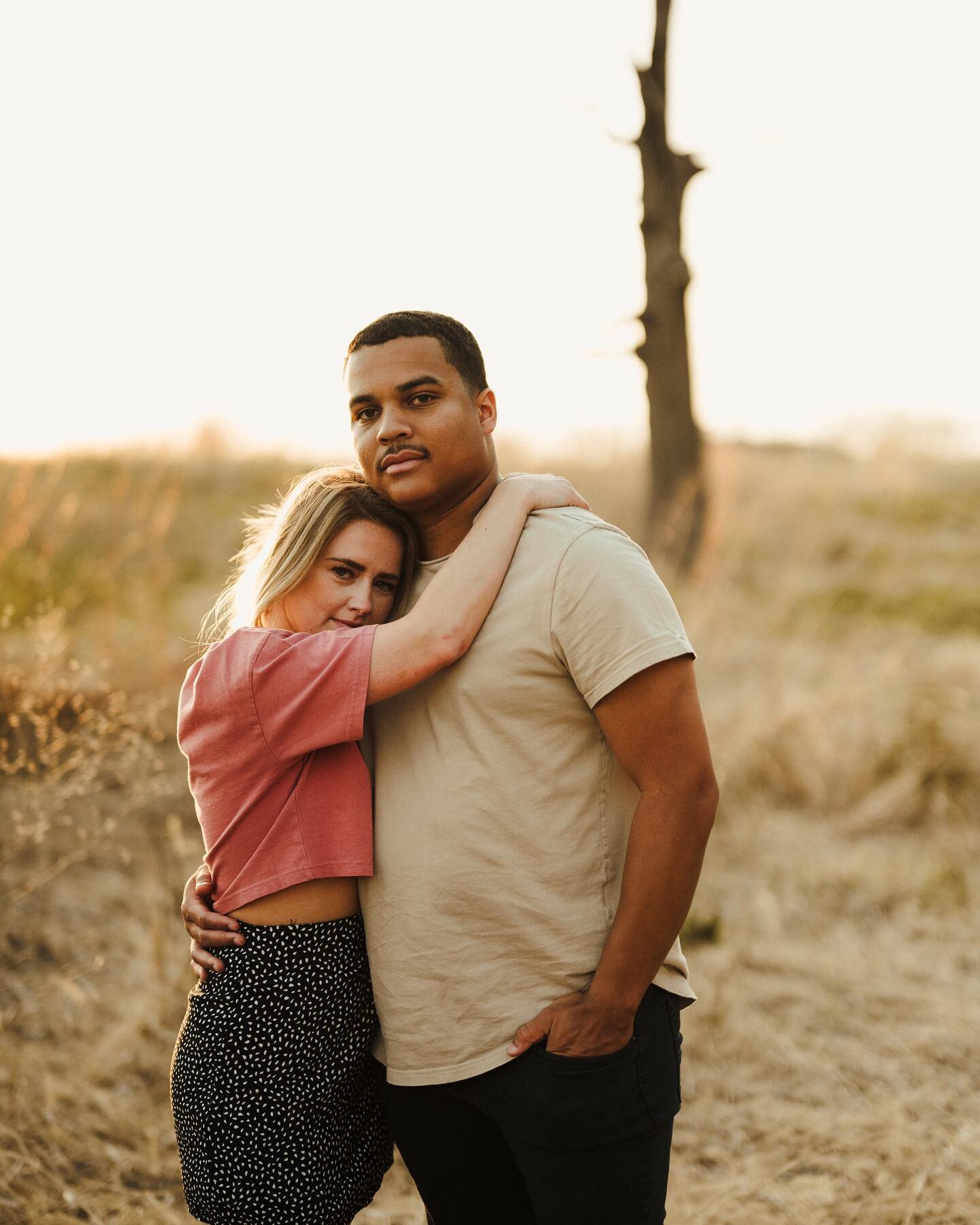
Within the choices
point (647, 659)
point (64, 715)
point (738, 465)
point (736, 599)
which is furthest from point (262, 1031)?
point (738, 465)

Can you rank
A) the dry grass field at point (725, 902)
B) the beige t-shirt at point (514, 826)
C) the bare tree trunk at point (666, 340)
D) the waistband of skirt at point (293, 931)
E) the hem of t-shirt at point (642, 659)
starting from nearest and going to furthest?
the hem of t-shirt at point (642, 659)
the beige t-shirt at point (514, 826)
the waistband of skirt at point (293, 931)
the dry grass field at point (725, 902)
the bare tree trunk at point (666, 340)

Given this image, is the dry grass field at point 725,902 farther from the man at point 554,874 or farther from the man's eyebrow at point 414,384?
the man's eyebrow at point 414,384

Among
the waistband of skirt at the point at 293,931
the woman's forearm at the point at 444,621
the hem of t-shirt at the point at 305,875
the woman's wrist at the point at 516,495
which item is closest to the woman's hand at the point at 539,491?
the woman's wrist at the point at 516,495

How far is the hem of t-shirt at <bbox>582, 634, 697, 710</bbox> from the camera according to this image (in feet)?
5.38

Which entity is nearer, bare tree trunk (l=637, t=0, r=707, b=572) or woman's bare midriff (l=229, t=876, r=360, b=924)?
woman's bare midriff (l=229, t=876, r=360, b=924)

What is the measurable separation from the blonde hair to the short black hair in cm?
27

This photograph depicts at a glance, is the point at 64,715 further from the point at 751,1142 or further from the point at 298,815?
the point at 751,1142

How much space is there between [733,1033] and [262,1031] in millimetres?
2688

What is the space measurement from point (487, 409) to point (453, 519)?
0.24m

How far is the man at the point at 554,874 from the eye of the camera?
1691 mm

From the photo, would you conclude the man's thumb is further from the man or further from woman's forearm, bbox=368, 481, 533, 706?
woman's forearm, bbox=368, 481, 533, 706

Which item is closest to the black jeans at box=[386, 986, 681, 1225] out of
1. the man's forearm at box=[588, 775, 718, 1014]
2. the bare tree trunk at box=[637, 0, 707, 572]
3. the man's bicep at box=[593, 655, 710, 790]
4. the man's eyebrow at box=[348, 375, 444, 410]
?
the man's forearm at box=[588, 775, 718, 1014]

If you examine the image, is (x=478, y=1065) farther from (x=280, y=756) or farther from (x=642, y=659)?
(x=642, y=659)

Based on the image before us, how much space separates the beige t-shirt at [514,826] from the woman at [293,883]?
0.09 meters
